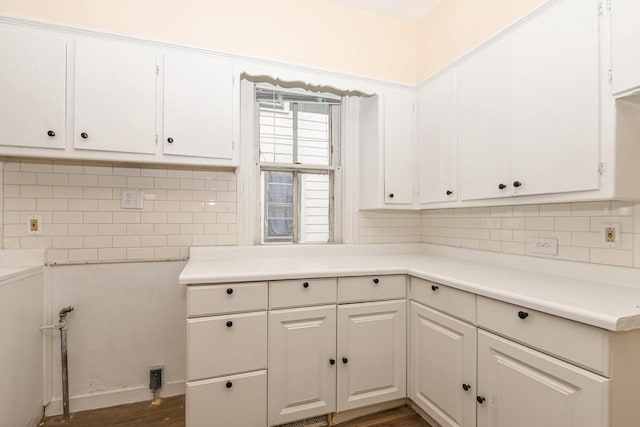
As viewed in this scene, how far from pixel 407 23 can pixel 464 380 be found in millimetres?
2751

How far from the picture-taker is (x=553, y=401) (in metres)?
1.16

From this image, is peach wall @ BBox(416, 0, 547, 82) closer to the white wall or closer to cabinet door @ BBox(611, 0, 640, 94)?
cabinet door @ BBox(611, 0, 640, 94)

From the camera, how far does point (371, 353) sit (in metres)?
1.90

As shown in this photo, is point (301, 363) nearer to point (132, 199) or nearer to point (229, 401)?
point (229, 401)

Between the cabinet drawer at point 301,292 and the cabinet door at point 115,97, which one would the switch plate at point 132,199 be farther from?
the cabinet drawer at point 301,292

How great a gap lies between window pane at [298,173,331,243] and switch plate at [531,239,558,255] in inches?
57.7

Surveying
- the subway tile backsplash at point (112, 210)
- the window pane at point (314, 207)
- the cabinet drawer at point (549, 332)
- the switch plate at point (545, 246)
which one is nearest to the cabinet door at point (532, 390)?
the cabinet drawer at point (549, 332)

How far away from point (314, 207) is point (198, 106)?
118cm

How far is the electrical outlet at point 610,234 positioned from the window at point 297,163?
1.72 meters

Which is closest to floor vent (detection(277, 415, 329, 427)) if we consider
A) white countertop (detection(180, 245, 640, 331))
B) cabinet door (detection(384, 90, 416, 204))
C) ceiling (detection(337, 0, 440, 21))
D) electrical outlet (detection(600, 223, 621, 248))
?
white countertop (detection(180, 245, 640, 331))

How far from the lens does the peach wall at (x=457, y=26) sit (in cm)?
200

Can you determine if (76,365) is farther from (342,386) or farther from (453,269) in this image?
(453,269)

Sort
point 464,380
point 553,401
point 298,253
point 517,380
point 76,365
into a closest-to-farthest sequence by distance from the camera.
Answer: point 553,401, point 517,380, point 464,380, point 76,365, point 298,253

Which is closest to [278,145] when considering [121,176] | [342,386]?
[121,176]
